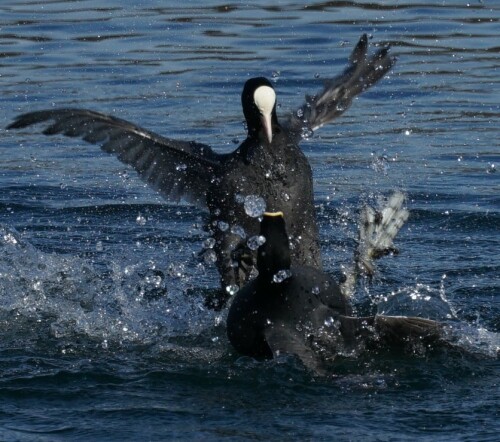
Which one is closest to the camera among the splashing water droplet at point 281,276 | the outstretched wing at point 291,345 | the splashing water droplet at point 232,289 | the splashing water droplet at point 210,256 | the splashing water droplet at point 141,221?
the outstretched wing at point 291,345

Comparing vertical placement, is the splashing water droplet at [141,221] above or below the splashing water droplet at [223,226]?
below

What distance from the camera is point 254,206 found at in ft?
19.9

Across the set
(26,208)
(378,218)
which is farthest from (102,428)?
(26,208)

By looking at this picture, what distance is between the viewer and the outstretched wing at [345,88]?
23.3ft

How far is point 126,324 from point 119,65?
240 inches

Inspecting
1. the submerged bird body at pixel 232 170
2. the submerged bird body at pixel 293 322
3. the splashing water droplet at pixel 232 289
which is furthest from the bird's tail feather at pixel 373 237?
the submerged bird body at pixel 293 322

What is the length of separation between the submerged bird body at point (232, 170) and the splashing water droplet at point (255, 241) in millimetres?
104

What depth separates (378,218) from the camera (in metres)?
6.69

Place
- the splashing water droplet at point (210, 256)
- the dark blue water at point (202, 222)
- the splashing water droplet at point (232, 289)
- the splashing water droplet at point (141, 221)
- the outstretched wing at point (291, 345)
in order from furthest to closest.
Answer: the splashing water droplet at point (141, 221) < the splashing water droplet at point (210, 256) < the splashing water droplet at point (232, 289) < the outstretched wing at point (291, 345) < the dark blue water at point (202, 222)

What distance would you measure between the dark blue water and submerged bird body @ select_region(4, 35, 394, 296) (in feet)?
1.29

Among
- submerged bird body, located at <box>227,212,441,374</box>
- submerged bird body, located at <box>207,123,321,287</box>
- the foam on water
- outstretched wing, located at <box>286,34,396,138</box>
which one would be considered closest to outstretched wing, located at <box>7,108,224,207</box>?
submerged bird body, located at <box>207,123,321,287</box>

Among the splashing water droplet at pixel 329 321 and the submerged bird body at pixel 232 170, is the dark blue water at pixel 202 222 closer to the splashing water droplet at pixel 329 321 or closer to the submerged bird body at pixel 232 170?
the splashing water droplet at pixel 329 321

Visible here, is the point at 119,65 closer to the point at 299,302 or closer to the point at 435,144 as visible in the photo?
the point at 435,144

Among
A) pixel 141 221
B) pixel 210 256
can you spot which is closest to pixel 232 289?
pixel 210 256
